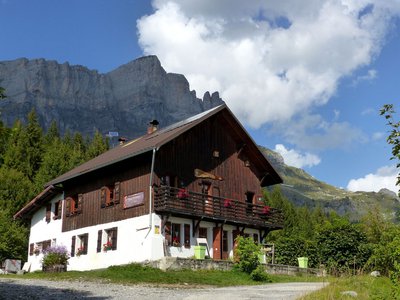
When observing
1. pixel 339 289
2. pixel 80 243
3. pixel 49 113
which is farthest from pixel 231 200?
pixel 49 113

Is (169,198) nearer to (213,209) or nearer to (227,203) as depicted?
(213,209)

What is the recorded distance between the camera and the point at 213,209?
3170cm

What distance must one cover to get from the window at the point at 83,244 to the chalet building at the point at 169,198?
0.06 meters

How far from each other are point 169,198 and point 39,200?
604 inches

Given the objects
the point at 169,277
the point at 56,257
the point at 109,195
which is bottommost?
the point at 169,277

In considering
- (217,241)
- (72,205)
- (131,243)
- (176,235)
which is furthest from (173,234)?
(72,205)

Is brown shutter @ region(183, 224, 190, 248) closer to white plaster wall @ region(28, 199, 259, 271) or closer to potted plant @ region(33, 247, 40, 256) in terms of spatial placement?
white plaster wall @ region(28, 199, 259, 271)

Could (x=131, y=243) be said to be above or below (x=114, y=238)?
below

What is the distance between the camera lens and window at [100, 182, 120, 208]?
107ft

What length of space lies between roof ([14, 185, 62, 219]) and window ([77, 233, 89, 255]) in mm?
5133

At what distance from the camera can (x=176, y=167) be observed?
31672 mm

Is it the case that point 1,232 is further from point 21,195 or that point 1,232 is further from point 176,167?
point 176,167

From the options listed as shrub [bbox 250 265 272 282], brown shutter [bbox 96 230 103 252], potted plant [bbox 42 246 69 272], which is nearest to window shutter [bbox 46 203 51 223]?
potted plant [bbox 42 246 69 272]

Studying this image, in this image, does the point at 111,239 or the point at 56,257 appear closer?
the point at 111,239
